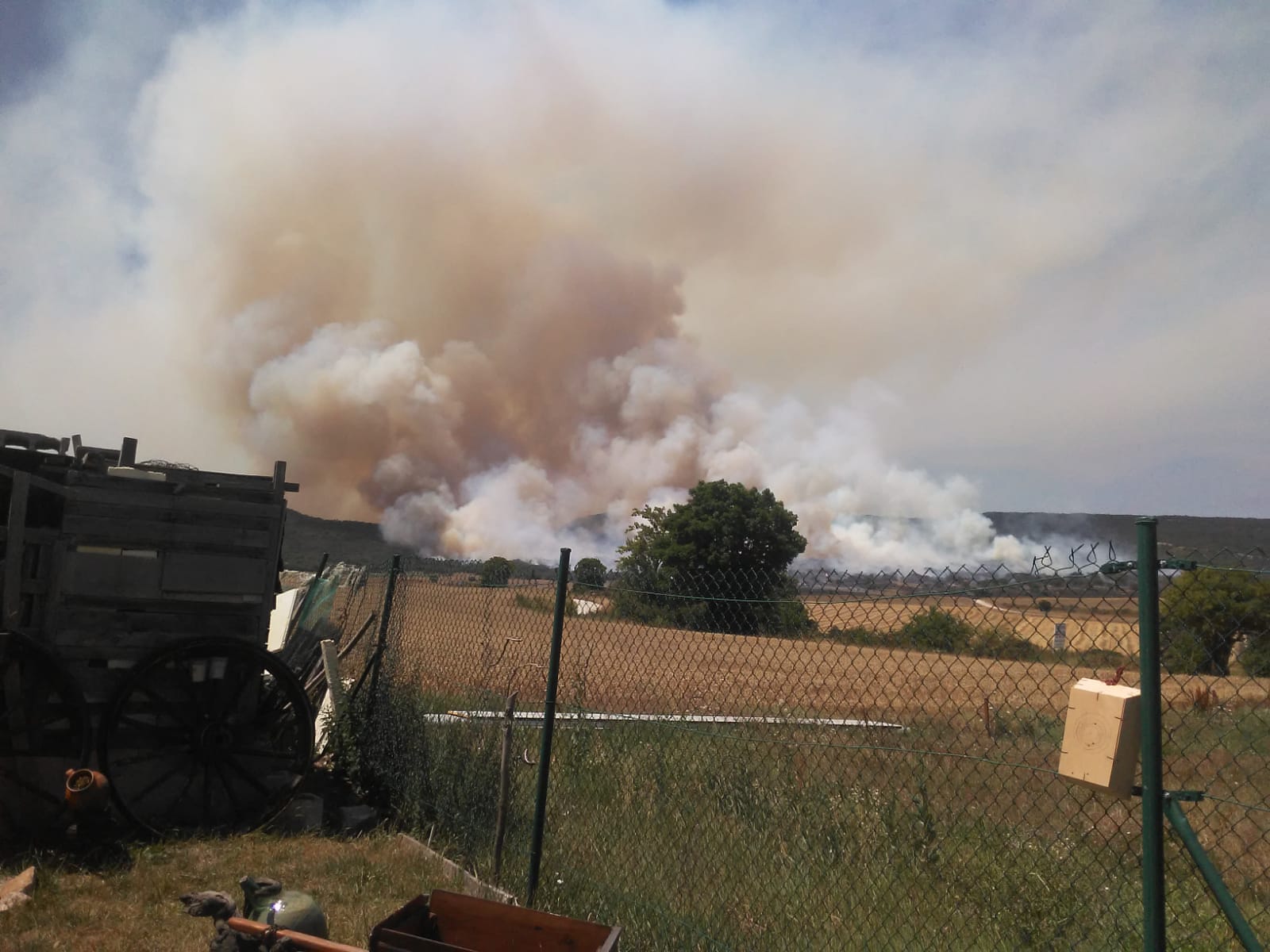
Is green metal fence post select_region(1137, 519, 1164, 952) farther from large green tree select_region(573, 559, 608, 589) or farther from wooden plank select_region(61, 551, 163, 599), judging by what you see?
wooden plank select_region(61, 551, 163, 599)

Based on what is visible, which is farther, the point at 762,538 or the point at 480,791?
the point at 762,538

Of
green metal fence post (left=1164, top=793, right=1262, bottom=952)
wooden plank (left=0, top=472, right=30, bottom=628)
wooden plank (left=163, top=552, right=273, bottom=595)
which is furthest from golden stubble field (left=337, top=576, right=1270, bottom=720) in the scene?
wooden plank (left=0, top=472, right=30, bottom=628)

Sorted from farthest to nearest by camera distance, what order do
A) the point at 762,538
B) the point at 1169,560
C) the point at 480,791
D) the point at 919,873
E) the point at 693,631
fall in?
the point at 762,538
the point at 480,791
the point at 919,873
the point at 693,631
the point at 1169,560

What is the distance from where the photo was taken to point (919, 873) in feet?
17.1

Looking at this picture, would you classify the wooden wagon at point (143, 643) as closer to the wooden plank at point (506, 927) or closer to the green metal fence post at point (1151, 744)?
the wooden plank at point (506, 927)

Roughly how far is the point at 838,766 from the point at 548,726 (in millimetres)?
4088

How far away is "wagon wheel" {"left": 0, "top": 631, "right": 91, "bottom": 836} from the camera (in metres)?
6.30

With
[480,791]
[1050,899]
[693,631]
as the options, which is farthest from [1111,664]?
[480,791]

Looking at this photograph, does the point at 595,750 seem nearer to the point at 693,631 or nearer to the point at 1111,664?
the point at 693,631

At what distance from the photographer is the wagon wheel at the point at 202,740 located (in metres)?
6.82

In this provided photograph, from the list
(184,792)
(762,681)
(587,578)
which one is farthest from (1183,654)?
(184,792)

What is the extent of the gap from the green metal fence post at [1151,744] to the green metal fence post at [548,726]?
2822mm

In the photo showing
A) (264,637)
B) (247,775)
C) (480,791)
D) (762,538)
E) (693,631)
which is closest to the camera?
(693,631)

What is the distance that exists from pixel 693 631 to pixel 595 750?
2259 millimetres
